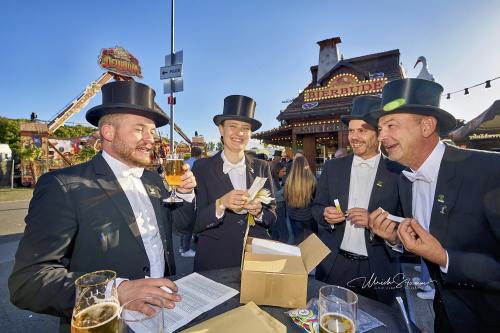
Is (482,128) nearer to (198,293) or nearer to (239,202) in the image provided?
(239,202)

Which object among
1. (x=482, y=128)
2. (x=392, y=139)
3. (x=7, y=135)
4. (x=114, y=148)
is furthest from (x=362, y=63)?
(x=7, y=135)

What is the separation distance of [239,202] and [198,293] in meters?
0.80

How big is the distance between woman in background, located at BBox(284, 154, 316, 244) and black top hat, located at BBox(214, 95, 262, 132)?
7.42 ft

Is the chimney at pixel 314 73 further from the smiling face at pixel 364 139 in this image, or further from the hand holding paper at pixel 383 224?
the hand holding paper at pixel 383 224

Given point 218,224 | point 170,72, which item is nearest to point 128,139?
point 218,224

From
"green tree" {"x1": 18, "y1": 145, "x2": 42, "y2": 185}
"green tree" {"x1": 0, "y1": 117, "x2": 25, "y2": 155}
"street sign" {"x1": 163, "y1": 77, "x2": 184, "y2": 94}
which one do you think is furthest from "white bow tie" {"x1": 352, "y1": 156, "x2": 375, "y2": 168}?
"green tree" {"x1": 0, "y1": 117, "x2": 25, "y2": 155}

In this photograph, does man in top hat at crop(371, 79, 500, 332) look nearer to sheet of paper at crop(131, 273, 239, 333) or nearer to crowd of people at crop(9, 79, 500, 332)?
crowd of people at crop(9, 79, 500, 332)

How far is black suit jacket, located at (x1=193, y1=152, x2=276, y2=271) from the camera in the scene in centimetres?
273

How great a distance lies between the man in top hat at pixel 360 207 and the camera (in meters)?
2.65

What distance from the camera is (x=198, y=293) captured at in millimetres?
1710

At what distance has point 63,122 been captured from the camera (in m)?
23.5

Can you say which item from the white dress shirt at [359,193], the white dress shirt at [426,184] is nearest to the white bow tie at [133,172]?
the white dress shirt at [359,193]

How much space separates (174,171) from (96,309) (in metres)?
1.33

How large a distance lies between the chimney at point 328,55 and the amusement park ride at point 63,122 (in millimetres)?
13308
